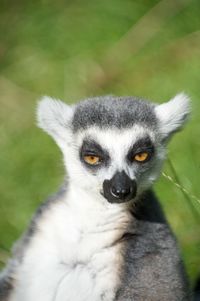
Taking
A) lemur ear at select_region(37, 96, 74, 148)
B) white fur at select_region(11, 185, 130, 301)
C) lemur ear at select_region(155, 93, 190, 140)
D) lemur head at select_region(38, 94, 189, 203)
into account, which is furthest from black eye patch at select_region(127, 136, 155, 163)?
lemur ear at select_region(37, 96, 74, 148)

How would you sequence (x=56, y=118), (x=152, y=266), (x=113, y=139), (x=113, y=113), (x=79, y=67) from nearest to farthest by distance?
1. (x=152, y=266)
2. (x=113, y=139)
3. (x=113, y=113)
4. (x=56, y=118)
5. (x=79, y=67)

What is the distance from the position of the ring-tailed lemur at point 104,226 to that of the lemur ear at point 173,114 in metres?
0.02

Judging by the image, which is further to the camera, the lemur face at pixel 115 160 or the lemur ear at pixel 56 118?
the lemur ear at pixel 56 118

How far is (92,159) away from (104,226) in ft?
1.25

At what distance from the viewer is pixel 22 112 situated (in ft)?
29.2

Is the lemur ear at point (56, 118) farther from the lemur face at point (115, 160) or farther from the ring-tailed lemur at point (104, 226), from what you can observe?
the lemur face at point (115, 160)

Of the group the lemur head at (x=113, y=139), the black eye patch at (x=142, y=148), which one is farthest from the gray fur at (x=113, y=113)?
the black eye patch at (x=142, y=148)

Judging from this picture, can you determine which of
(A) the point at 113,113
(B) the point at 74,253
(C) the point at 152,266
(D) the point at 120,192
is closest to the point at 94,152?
(A) the point at 113,113

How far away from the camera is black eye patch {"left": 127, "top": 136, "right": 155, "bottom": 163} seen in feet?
16.3

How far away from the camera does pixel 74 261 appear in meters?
4.95

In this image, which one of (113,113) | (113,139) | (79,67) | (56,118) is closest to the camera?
(113,139)

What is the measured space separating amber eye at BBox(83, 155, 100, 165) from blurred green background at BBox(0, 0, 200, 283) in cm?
244

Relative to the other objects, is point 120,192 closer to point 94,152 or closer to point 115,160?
point 115,160

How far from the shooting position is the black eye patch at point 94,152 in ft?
16.2
